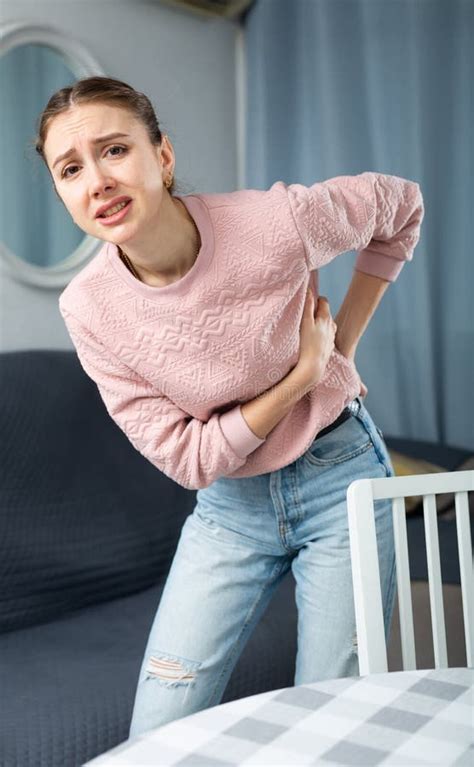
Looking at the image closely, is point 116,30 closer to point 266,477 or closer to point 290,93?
point 290,93

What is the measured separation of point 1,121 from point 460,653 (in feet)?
6.09

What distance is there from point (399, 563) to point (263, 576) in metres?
0.29

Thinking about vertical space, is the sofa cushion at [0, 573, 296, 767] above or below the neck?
below

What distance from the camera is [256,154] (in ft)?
10.4

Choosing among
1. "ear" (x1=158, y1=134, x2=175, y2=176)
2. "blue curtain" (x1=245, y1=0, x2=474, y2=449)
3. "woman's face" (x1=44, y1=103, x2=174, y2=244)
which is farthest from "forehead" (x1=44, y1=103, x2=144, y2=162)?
"blue curtain" (x1=245, y1=0, x2=474, y2=449)

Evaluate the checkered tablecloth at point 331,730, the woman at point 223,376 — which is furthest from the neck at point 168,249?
the checkered tablecloth at point 331,730

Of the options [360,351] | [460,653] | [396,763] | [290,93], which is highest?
[290,93]

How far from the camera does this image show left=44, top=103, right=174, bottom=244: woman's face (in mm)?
1218

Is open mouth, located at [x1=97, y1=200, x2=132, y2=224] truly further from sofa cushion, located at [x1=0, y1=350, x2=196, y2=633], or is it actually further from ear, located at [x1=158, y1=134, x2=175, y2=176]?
sofa cushion, located at [x1=0, y1=350, x2=196, y2=633]

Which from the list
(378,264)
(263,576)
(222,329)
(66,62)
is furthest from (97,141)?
(66,62)

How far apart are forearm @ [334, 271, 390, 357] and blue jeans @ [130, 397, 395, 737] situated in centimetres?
18

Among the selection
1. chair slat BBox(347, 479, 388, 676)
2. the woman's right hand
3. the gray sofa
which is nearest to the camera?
chair slat BBox(347, 479, 388, 676)

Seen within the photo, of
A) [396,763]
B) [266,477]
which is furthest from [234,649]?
[396,763]

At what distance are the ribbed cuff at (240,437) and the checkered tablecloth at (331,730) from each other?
45 cm
